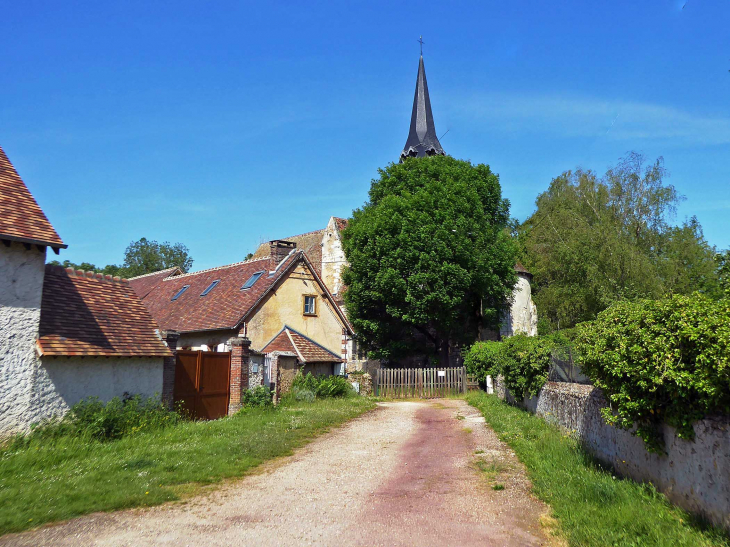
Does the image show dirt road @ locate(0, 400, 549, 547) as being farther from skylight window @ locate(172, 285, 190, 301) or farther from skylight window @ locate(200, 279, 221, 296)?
skylight window @ locate(172, 285, 190, 301)

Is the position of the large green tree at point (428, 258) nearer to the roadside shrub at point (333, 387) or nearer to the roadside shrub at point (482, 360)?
the roadside shrub at point (482, 360)

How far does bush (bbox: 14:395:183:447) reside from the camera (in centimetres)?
1076

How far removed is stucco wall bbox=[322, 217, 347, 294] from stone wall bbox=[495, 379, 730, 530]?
2866 cm

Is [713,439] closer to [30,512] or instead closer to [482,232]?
[30,512]

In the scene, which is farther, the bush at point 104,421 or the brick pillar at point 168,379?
the brick pillar at point 168,379

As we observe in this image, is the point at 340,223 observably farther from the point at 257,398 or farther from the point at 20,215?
the point at 20,215

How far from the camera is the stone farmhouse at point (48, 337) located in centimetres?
1063

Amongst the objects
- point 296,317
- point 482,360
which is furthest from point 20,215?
point 482,360

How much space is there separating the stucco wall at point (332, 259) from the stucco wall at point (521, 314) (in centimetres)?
1228

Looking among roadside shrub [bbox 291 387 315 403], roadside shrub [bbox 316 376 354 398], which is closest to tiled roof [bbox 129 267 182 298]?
roadside shrub [bbox 316 376 354 398]

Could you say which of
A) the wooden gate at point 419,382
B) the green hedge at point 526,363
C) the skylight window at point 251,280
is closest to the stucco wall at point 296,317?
the skylight window at point 251,280

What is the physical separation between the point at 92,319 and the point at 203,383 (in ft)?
12.4

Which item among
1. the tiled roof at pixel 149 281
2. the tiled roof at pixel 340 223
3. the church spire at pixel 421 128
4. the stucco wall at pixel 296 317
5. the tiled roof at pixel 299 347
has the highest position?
the church spire at pixel 421 128

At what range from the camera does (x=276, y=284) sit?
80.0 feet
